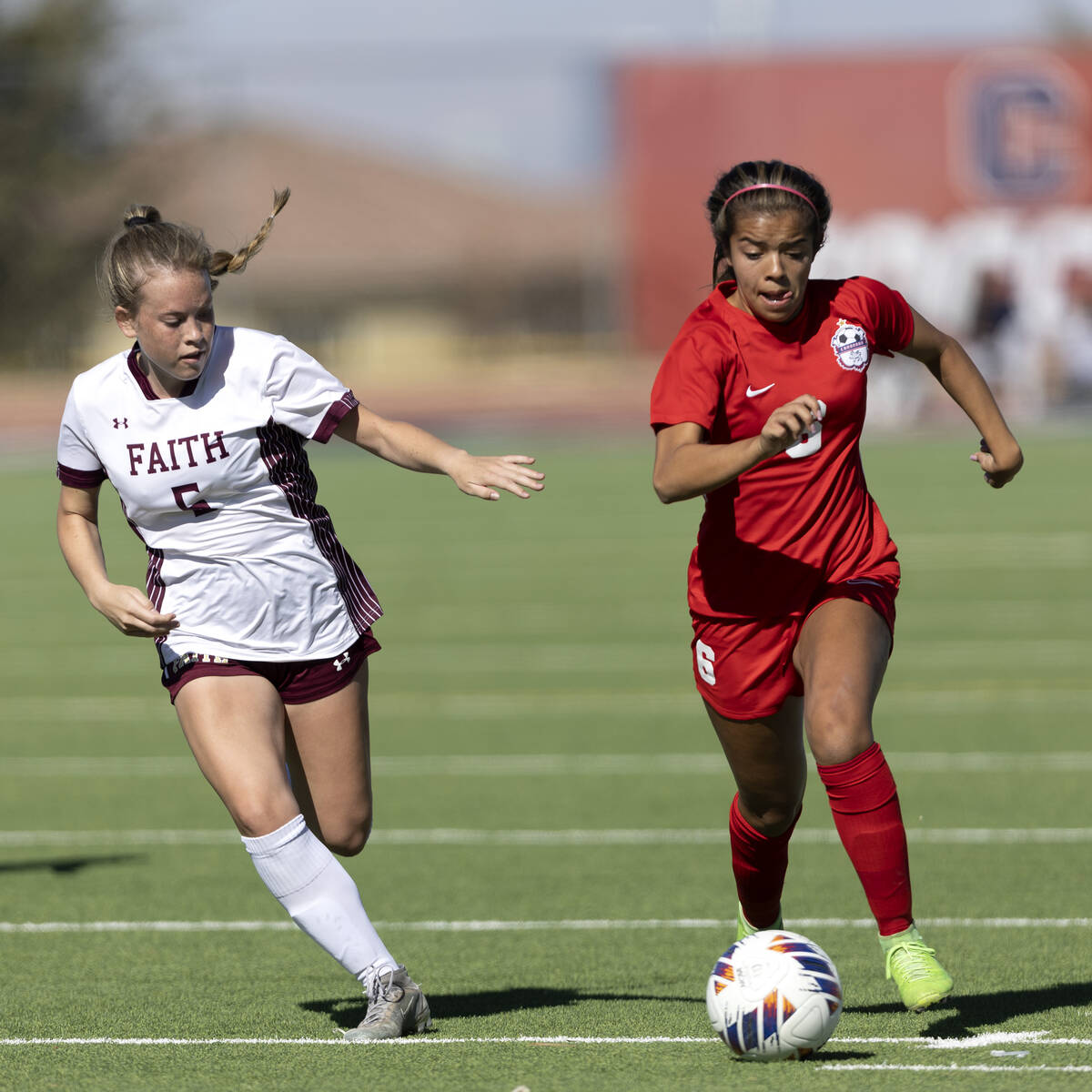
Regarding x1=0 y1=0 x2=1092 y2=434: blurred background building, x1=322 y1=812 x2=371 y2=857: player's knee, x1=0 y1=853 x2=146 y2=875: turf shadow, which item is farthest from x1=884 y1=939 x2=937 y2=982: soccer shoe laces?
x1=0 y1=0 x2=1092 y2=434: blurred background building

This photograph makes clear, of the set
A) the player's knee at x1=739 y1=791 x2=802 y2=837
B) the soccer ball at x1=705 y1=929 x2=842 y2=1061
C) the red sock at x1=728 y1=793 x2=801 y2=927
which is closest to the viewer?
the soccer ball at x1=705 y1=929 x2=842 y2=1061

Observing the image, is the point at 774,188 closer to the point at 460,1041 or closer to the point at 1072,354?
the point at 460,1041

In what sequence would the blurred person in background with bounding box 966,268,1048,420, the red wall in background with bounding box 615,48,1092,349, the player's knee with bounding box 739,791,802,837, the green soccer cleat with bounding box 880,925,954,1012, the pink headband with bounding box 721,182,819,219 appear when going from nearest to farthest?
the green soccer cleat with bounding box 880,925,954,1012
the pink headband with bounding box 721,182,819,219
the player's knee with bounding box 739,791,802,837
the blurred person in background with bounding box 966,268,1048,420
the red wall in background with bounding box 615,48,1092,349

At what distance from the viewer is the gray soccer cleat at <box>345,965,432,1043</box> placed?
4918 mm

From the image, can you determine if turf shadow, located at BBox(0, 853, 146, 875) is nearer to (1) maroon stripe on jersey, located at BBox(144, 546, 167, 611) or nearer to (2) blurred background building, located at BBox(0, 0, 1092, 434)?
(1) maroon stripe on jersey, located at BBox(144, 546, 167, 611)

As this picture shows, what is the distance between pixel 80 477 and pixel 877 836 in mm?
2187

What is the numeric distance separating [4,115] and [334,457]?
15011 millimetres

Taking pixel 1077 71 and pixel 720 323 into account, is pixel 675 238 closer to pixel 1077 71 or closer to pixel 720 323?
pixel 1077 71

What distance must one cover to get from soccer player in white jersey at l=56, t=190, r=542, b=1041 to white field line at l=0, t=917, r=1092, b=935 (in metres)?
1.65

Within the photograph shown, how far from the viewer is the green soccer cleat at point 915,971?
4734 millimetres

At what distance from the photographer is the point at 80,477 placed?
16.9 ft

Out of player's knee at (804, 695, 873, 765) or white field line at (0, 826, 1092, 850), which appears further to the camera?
white field line at (0, 826, 1092, 850)

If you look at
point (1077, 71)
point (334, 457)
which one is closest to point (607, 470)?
point (334, 457)

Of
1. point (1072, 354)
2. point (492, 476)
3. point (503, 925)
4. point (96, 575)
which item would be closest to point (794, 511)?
point (492, 476)
